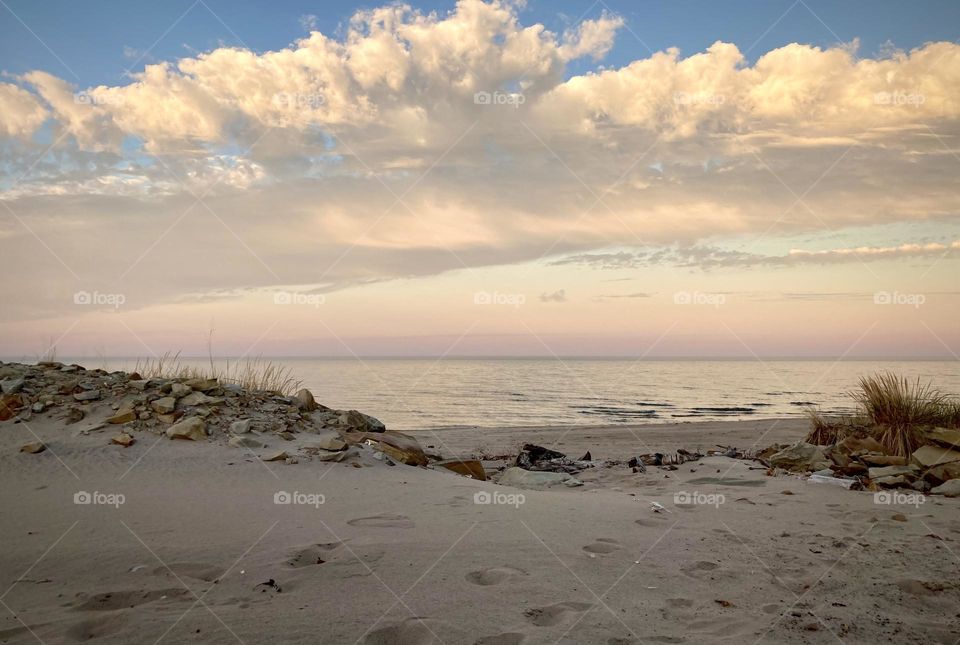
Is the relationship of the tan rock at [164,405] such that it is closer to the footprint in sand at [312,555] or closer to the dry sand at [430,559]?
the dry sand at [430,559]

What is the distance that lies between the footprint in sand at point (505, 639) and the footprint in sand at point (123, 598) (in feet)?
5.95

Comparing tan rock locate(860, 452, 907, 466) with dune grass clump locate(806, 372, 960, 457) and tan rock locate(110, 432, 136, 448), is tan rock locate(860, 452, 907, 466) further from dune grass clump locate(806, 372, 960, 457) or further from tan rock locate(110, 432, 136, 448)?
tan rock locate(110, 432, 136, 448)

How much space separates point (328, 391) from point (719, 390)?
22502 millimetres

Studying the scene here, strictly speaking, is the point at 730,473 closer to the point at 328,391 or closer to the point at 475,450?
the point at 475,450

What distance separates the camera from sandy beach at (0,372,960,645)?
3.21 metres

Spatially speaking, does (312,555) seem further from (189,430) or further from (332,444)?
(189,430)

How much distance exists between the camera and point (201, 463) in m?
6.82

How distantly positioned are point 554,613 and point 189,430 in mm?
5746

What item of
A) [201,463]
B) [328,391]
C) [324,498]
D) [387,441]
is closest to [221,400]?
[201,463]

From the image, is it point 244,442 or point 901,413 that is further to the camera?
point 901,413

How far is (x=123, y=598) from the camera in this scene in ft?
11.4

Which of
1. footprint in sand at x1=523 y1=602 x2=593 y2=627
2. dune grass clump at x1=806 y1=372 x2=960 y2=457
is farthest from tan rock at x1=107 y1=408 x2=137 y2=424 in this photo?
dune grass clump at x1=806 y1=372 x2=960 y2=457

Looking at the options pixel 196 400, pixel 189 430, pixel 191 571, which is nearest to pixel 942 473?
pixel 191 571

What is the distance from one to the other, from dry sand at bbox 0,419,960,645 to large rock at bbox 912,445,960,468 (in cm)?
127
